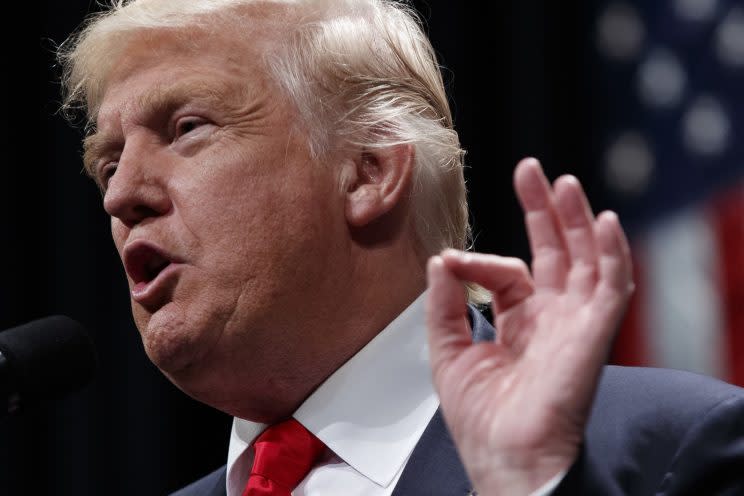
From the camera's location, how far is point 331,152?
1696mm

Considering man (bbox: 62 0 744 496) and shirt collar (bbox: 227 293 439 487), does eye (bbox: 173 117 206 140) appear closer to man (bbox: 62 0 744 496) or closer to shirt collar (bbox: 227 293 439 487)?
man (bbox: 62 0 744 496)

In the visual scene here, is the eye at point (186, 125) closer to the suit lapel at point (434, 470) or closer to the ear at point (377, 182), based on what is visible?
the ear at point (377, 182)

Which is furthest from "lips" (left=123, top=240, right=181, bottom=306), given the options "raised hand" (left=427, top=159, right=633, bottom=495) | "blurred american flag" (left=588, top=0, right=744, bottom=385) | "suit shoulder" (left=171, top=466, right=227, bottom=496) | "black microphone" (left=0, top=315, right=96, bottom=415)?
"blurred american flag" (left=588, top=0, right=744, bottom=385)

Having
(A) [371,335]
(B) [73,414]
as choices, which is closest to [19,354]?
(A) [371,335]

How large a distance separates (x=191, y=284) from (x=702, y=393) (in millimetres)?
745

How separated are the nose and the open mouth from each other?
0.05 m

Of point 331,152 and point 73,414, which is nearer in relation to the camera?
point 331,152

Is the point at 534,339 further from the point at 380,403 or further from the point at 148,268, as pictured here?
the point at 148,268

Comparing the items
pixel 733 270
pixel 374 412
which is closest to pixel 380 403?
pixel 374 412

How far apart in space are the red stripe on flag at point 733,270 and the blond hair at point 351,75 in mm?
898

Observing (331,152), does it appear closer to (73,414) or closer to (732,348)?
(732,348)

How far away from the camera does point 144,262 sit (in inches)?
64.0

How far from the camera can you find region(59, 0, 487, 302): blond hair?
172cm

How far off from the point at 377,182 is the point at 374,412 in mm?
382
